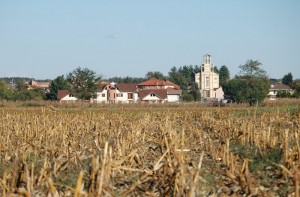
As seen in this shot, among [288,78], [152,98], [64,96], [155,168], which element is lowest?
[155,168]

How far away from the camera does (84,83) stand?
7756 centimetres

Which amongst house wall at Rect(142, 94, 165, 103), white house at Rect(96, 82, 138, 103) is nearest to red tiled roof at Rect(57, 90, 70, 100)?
white house at Rect(96, 82, 138, 103)

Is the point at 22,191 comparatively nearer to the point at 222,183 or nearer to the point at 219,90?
the point at 222,183

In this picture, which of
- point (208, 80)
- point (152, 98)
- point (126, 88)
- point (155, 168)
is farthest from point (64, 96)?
point (155, 168)

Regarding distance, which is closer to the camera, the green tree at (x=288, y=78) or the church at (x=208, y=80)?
the church at (x=208, y=80)

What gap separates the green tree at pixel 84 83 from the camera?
77.1 metres

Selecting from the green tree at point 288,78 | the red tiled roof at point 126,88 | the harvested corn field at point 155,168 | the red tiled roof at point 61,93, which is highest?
the green tree at point 288,78

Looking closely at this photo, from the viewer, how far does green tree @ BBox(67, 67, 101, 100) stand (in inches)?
3034

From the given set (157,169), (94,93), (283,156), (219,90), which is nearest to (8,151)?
(157,169)

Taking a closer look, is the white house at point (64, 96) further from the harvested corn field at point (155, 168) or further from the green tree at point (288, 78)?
the green tree at point (288, 78)

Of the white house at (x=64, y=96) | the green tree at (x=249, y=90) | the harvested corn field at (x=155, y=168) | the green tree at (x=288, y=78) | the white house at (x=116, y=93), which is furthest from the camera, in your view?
the green tree at (x=288, y=78)

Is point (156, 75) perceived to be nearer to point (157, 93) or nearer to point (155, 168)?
point (157, 93)

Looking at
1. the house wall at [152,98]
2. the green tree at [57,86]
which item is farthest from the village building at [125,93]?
the green tree at [57,86]

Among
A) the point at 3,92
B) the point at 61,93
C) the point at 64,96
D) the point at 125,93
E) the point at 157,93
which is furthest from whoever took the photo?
the point at 125,93
